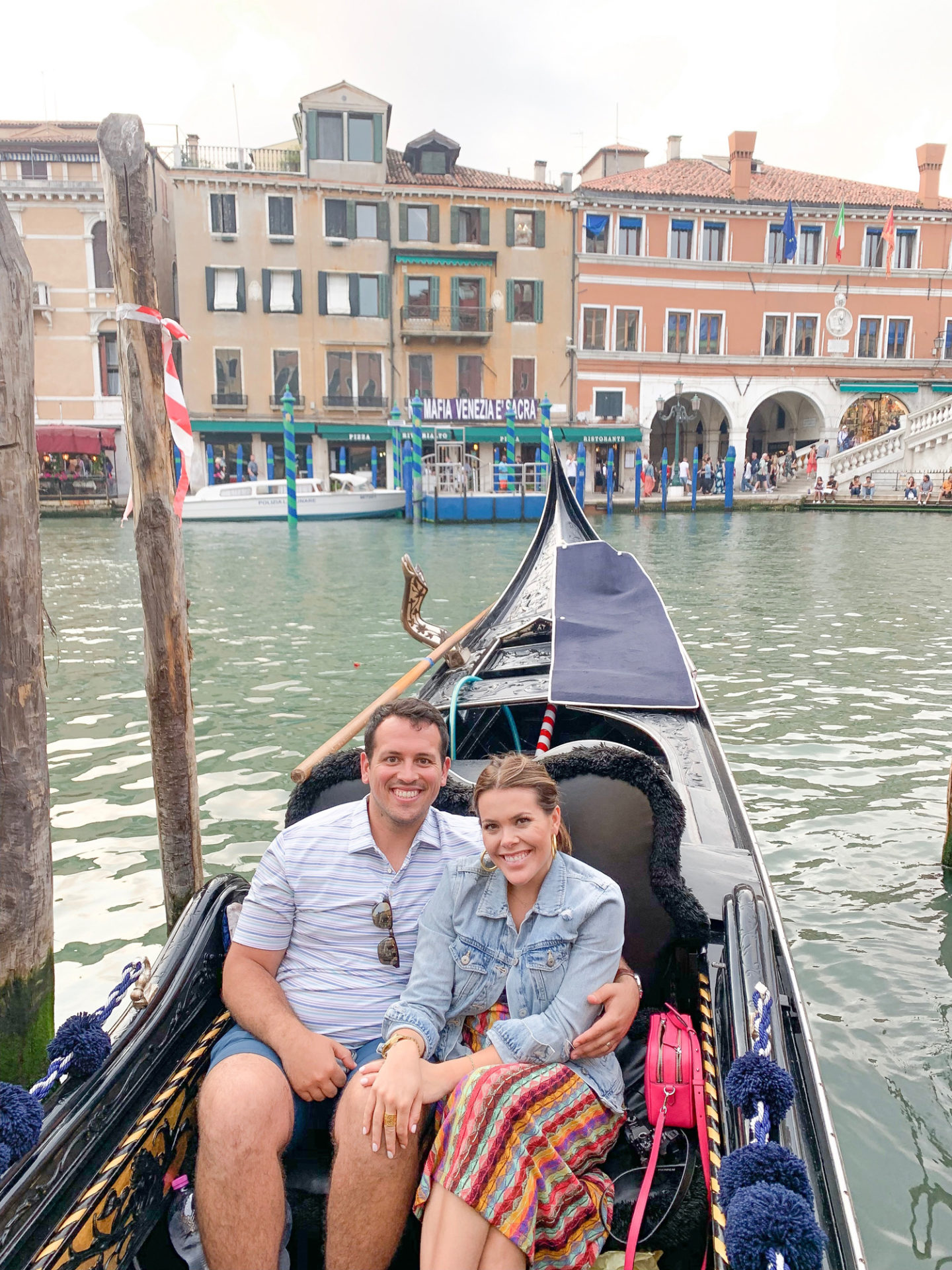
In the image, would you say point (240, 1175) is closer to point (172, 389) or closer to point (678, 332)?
point (172, 389)

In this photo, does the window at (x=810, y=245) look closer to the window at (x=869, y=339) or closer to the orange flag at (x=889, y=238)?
the orange flag at (x=889, y=238)

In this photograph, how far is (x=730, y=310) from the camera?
19906mm

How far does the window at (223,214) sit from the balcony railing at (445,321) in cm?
350

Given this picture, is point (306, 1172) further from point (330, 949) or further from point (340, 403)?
point (340, 403)

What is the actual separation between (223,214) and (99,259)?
244 centimetres

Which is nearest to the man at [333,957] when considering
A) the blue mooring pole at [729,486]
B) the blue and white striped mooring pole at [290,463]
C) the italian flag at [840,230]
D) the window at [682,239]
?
the blue and white striped mooring pole at [290,463]

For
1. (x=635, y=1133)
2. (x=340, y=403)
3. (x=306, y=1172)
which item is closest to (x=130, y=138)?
(x=306, y=1172)

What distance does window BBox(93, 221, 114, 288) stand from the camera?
17.8 m

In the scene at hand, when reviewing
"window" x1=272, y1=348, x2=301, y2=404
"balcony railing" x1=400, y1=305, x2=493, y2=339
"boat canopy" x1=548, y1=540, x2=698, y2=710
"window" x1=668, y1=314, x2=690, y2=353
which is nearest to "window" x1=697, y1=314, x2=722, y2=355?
"window" x1=668, y1=314, x2=690, y2=353

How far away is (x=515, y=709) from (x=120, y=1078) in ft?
6.51

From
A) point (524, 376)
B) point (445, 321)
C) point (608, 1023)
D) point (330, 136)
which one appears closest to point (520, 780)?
point (608, 1023)

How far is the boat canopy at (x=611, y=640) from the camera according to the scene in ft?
9.07

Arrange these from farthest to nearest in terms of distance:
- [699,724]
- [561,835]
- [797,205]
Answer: [797,205] < [699,724] < [561,835]

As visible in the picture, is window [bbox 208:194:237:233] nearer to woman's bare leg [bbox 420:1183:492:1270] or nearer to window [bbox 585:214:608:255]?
window [bbox 585:214:608:255]
